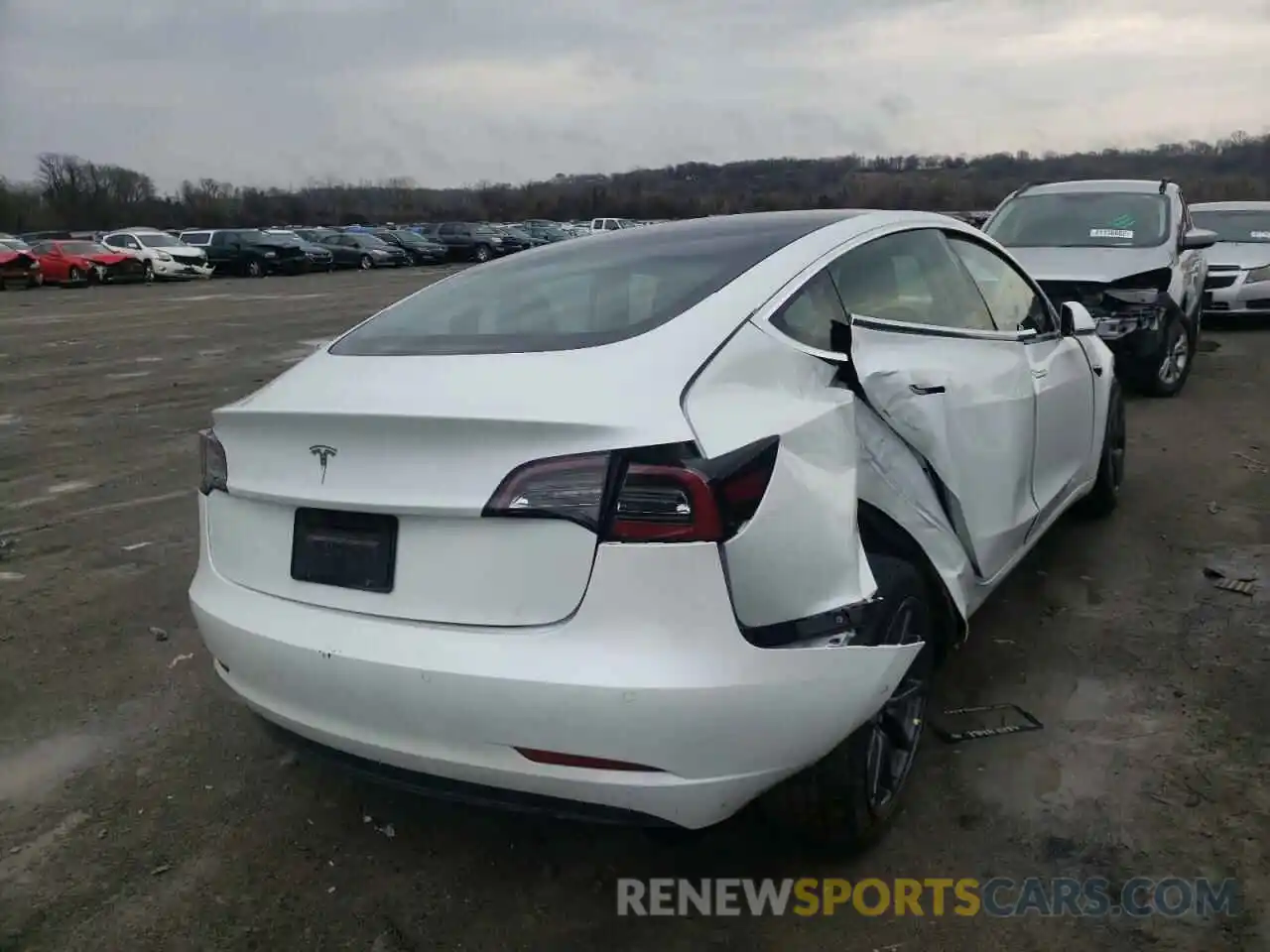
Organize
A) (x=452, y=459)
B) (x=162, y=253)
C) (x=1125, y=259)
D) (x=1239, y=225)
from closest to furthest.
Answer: (x=452, y=459) → (x=1125, y=259) → (x=1239, y=225) → (x=162, y=253)

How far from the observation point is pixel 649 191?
72.6m

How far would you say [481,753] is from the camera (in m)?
2.34

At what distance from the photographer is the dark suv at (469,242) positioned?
46094mm

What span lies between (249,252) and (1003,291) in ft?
119

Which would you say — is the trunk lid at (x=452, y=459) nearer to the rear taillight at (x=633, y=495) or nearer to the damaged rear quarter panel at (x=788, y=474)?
the rear taillight at (x=633, y=495)

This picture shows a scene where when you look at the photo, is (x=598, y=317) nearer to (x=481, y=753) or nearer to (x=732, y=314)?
(x=732, y=314)

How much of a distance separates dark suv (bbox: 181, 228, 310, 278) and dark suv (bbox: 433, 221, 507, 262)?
29.6ft

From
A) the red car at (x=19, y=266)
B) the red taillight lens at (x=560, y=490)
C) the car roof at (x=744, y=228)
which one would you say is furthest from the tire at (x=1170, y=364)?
the red car at (x=19, y=266)

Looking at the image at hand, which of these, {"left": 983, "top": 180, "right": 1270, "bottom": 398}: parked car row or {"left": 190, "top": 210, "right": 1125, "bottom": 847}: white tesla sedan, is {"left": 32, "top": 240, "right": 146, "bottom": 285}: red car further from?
{"left": 190, "top": 210, "right": 1125, "bottom": 847}: white tesla sedan

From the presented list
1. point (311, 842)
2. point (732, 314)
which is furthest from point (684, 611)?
point (311, 842)

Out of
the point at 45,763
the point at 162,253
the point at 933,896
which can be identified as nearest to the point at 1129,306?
the point at 933,896

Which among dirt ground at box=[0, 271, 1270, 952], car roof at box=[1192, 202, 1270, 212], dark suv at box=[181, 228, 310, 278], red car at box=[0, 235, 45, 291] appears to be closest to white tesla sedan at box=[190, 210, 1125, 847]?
dirt ground at box=[0, 271, 1270, 952]

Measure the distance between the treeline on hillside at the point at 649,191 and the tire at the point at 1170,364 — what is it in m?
11.6

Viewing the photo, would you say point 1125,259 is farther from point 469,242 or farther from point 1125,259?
point 469,242
